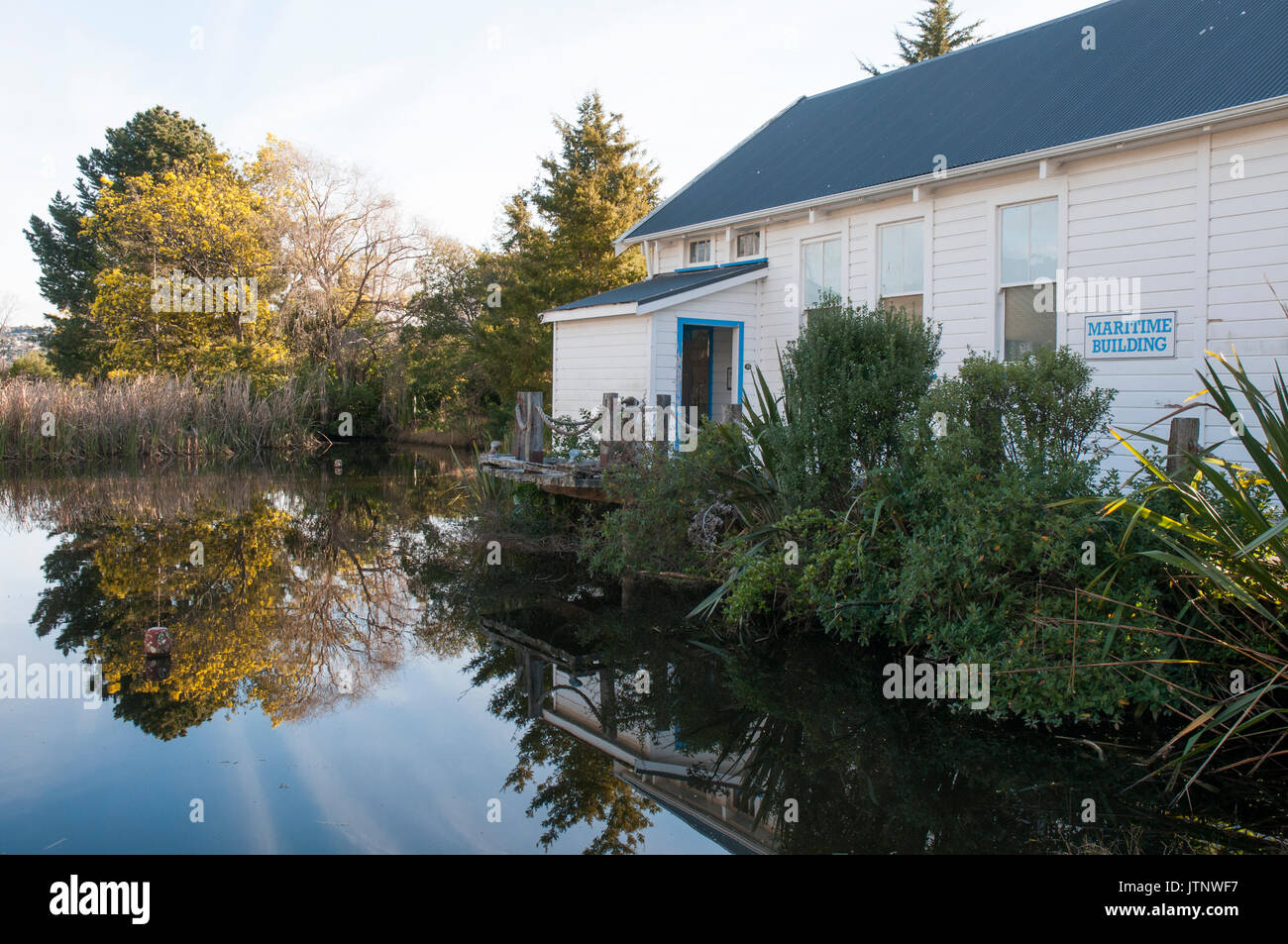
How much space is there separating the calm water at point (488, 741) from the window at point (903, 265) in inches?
234

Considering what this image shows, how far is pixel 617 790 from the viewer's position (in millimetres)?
5363

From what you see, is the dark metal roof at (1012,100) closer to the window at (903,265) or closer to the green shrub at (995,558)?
the window at (903,265)

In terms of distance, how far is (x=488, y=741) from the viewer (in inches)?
246

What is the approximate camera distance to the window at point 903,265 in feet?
43.2

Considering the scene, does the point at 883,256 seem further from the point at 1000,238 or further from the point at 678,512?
the point at 678,512

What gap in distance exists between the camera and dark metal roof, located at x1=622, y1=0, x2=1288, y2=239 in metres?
10.4

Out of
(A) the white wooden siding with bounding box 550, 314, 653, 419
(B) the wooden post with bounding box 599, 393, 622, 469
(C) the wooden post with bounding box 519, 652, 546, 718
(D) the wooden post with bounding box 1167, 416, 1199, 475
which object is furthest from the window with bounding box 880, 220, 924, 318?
(C) the wooden post with bounding box 519, 652, 546, 718

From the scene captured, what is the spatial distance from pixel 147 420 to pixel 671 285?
1840 centimetres

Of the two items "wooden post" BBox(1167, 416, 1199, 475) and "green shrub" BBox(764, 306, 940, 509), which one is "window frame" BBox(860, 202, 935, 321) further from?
"wooden post" BBox(1167, 416, 1199, 475)

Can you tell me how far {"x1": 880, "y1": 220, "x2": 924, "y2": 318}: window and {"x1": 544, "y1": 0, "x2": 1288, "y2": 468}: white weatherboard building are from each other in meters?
0.03

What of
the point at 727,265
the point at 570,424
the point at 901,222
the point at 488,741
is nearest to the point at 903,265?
the point at 901,222

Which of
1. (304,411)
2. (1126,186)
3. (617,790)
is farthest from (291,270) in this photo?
(617,790)

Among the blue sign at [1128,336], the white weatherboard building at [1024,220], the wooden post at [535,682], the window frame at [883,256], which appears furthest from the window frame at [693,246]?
the wooden post at [535,682]
